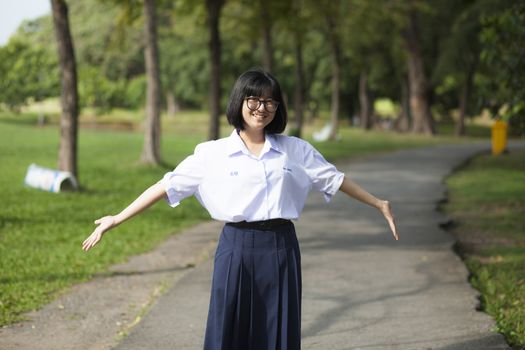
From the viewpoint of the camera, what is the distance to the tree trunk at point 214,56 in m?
20.0

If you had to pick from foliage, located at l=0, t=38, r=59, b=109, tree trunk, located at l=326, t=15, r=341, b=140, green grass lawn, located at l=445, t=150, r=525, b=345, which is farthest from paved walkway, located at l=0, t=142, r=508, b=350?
foliage, located at l=0, t=38, r=59, b=109

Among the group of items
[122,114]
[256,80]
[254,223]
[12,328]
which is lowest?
[122,114]

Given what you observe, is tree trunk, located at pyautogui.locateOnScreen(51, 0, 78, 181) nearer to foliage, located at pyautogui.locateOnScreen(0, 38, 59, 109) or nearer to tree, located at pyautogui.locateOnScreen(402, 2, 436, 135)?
tree, located at pyautogui.locateOnScreen(402, 2, 436, 135)

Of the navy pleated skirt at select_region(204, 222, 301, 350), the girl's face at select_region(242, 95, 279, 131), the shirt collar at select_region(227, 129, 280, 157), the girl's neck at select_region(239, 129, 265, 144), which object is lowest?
the navy pleated skirt at select_region(204, 222, 301, 350)

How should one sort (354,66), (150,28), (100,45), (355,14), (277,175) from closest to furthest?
(277,175), (150,28), (355,14), (100,45), (354,66)

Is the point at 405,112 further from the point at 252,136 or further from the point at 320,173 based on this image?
the point at 252,136

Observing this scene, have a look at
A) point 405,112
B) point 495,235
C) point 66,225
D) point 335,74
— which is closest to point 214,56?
point 66,225

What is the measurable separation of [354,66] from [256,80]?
4222 centimetres

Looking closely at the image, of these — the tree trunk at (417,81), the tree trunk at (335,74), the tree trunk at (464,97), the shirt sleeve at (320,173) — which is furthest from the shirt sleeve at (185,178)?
the tree trunk at (464,97)

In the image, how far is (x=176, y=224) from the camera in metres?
11.3

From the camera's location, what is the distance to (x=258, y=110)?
404 centimetres

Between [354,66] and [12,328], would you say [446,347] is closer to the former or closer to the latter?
[12,328]

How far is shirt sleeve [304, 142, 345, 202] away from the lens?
4203 millimetres

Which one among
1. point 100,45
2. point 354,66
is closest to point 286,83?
point 354,66
